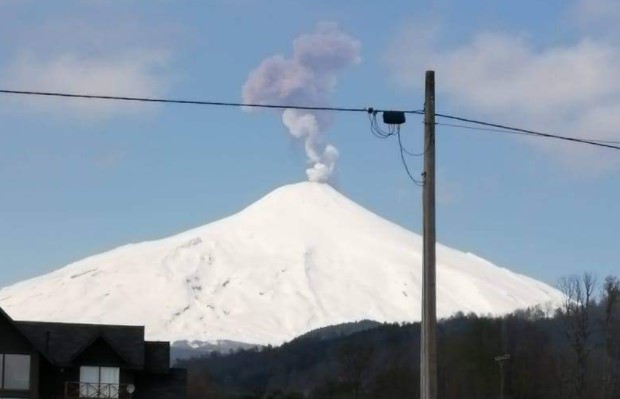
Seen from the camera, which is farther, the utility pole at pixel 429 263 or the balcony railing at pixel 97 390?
the balcony railing at pixel 97 390

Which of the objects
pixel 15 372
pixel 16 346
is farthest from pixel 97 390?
pixel 16 346

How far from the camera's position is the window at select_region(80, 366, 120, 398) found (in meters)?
56.3

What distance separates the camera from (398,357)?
14150 centimetres

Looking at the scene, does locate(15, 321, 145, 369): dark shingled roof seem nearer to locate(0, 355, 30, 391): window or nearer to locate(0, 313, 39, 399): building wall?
locate(0, 313, 39, 399): building wall

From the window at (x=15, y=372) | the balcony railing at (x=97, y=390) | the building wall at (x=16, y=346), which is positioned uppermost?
the building wall at (x=16, y=346)

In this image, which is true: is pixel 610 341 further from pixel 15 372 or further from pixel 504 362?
pixel 15 372

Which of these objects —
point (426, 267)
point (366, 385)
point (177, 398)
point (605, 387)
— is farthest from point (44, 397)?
point (366, 385)

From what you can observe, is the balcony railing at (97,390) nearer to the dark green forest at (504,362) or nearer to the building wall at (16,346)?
the building wall at (16,346)

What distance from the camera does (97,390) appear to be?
56.4 m

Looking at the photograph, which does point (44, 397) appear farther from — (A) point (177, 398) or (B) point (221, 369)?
(B) point (221, 369)

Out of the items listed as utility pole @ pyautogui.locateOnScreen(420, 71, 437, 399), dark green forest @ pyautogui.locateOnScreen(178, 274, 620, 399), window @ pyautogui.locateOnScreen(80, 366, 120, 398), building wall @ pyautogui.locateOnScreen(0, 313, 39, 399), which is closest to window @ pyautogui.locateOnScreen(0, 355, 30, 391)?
building wall @ pyautogui.locateOnScreen(0, 313, 39, 399)

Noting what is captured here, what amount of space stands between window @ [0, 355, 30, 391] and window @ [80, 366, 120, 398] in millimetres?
2806

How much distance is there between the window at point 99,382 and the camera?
185ft

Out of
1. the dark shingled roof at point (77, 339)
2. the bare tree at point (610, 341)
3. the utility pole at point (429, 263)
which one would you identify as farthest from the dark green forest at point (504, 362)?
the utility pole at point (429, 263)
